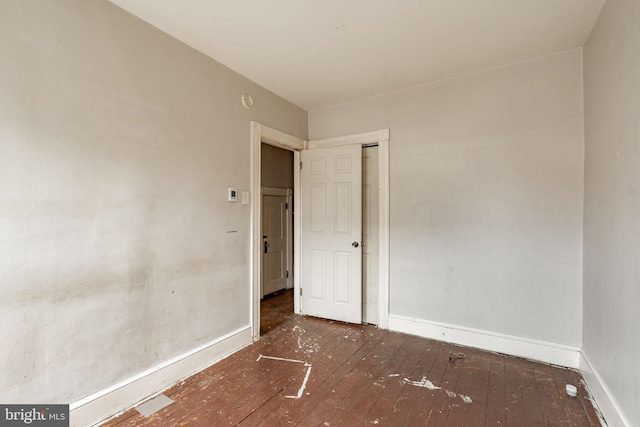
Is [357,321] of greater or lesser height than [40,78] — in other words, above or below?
below

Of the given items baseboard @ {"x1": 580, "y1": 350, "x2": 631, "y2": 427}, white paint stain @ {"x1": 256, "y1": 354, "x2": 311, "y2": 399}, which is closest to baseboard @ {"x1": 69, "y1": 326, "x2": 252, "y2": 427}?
white paint stain @ {"x1": 256, "y1": 354, "x2": 311, "y2": 399}

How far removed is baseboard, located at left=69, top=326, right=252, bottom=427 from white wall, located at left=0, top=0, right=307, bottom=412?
0.18 ft

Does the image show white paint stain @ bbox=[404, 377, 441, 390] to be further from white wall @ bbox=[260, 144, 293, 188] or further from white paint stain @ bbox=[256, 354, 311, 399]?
white wall @ bbox=[260, 144, 293, 188]

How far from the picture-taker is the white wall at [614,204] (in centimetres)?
151

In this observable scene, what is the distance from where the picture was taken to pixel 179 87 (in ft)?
7.47

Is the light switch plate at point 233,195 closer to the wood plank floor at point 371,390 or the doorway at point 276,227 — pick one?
the wood plank floor at point 371,390

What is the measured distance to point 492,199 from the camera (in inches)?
107

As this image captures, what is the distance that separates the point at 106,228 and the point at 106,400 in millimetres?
1071

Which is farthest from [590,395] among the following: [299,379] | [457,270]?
[299,379]

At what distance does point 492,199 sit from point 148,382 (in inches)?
124

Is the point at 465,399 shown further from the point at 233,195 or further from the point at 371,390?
the point at 233,195

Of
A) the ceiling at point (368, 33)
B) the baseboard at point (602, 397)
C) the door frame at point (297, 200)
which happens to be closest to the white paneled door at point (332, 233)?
the door frame at point (297, 200)

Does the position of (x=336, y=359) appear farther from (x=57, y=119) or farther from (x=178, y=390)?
(x=57, y=119)

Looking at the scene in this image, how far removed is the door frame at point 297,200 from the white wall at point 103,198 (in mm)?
301
